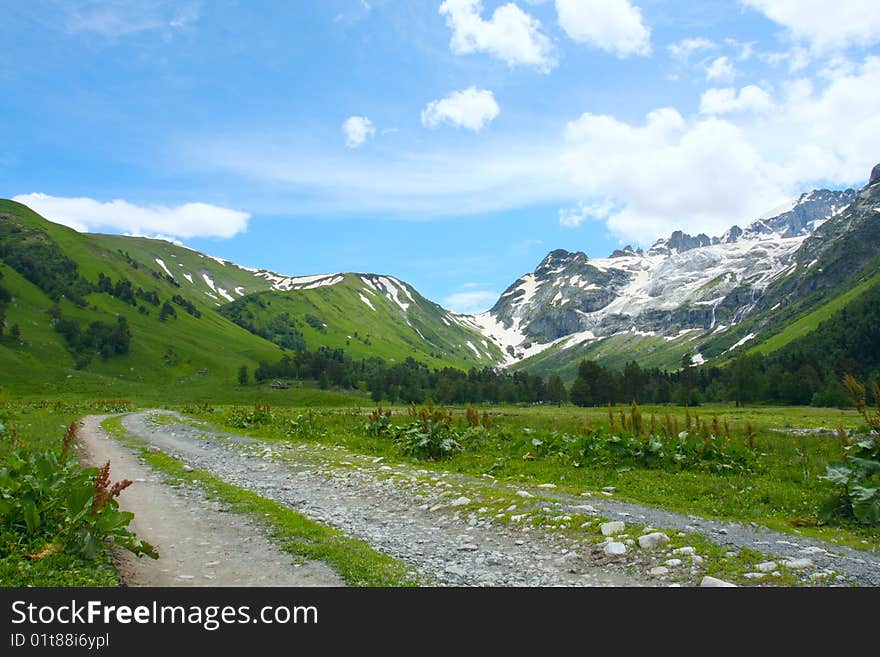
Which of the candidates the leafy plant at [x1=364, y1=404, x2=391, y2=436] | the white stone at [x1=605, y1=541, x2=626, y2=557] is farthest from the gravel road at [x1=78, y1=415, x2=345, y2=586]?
the leafy plant at [x1=364, y1=404, x2=391, y2=436]

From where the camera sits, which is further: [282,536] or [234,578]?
[282,536]

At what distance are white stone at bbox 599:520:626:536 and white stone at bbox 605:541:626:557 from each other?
0.80 m

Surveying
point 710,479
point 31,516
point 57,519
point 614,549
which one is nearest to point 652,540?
point 614,549

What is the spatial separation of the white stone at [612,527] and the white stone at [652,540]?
788 millimetres

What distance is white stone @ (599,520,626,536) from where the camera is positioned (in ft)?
40.5

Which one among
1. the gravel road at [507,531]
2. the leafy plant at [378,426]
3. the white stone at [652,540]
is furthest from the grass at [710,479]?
the white stone at [652,540]

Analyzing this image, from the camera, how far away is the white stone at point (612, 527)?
12.4 metres

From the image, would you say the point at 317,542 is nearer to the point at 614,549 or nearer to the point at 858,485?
the point at 614,549

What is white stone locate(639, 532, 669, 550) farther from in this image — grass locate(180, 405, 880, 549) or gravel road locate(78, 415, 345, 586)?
gravel road locate(78, 415, 345, 586)

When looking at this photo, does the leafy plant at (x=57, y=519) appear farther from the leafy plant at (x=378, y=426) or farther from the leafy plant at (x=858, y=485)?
the leafy plant at (x=378, y=426)
